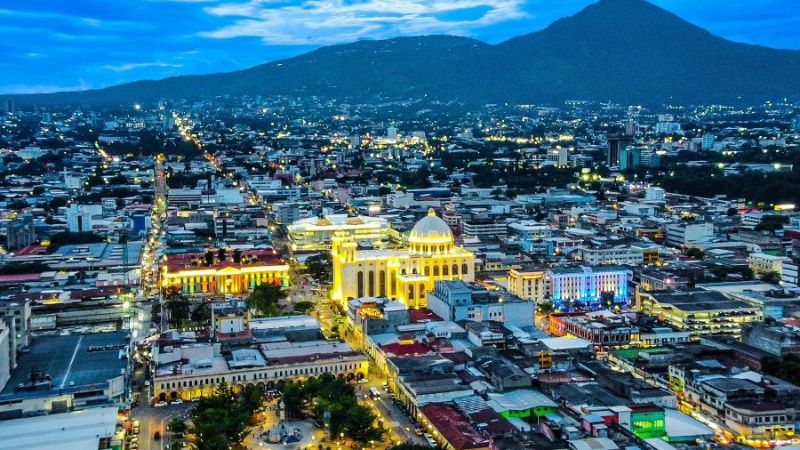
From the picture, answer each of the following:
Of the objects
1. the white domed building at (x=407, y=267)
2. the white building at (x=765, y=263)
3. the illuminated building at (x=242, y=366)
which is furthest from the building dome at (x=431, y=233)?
the white building at (x=765, y=263)

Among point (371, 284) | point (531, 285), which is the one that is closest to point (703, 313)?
point (531, 285)

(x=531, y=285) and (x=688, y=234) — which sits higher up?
(x=688, y=234)

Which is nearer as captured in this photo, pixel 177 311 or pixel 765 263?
pixel 177 311

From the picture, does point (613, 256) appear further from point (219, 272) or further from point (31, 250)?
point (31, 250)

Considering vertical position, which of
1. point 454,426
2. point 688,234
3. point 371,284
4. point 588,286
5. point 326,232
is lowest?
point 454,426

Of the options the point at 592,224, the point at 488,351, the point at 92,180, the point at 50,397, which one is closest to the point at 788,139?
the point at 592,224

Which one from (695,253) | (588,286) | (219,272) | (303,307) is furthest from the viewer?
(695,253)

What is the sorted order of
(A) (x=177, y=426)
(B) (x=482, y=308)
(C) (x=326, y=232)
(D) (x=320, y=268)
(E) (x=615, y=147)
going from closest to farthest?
(A) (x=177, y=426) → (B) (x=482, y=308) → (D) (x=320, y=268) → (C) (x=326, y=232) → (E) (x=615, y=147)

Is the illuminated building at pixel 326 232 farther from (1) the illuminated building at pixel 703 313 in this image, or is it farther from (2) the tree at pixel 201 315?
(1) the illuminated building at pixel 703 313
